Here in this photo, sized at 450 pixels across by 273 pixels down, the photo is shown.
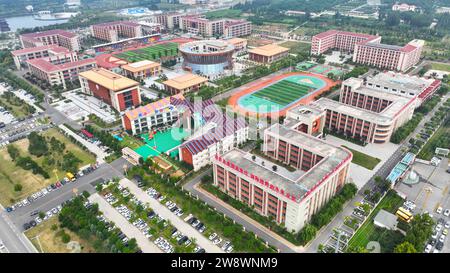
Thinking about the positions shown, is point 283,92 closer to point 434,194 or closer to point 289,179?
point 434,194

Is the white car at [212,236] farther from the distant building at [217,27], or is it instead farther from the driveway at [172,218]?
the distant building at [217,27]

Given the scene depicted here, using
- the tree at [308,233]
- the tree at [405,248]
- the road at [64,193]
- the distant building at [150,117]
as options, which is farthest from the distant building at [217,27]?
the tree at [405,248]

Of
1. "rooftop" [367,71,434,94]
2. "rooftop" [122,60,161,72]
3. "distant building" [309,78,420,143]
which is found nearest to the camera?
"distant building" [309,78,420,143]

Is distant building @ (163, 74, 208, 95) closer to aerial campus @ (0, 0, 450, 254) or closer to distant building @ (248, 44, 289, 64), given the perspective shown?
aerial campus @ (0, 0, 450, 254)

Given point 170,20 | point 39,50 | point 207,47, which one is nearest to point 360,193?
point 207,47

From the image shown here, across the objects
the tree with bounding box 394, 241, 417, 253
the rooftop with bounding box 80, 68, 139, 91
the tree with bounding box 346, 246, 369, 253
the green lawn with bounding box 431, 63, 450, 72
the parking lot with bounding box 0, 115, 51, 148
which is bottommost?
the tree with bounding box 346, 246, 369, 253

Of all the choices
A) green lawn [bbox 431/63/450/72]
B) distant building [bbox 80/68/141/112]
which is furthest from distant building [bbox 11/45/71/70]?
green lawn [bbox 431/63/450/72]
